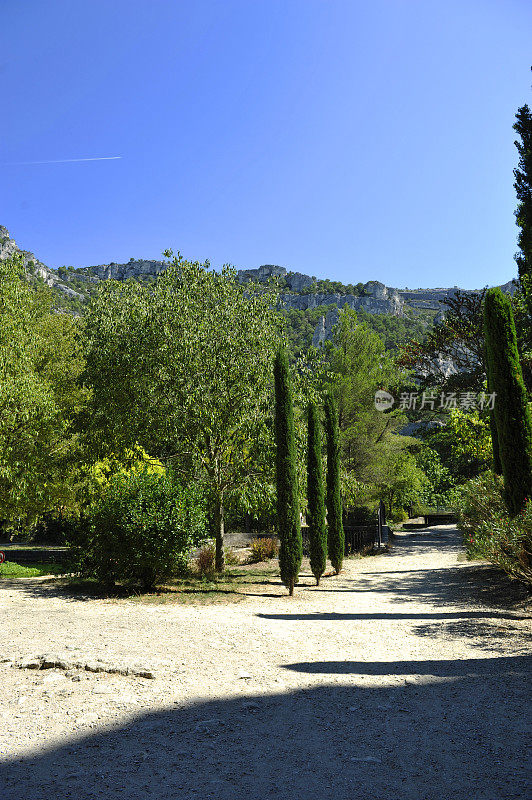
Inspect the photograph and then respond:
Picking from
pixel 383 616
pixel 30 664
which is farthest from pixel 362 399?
pixel 30 664

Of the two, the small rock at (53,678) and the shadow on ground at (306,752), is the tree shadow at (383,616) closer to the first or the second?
the shadow on ground at (306,752)

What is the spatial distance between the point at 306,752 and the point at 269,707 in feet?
3.01

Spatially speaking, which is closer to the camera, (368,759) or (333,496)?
(368,759)

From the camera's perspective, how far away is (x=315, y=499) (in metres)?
13.4

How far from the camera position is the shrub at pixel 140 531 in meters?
10.7

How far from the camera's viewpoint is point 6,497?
1456cm

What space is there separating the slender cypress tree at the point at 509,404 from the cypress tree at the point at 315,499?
5.07 m

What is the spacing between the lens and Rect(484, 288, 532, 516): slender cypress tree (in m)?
8.92

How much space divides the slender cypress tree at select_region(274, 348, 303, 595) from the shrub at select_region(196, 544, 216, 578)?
3068 millimetres

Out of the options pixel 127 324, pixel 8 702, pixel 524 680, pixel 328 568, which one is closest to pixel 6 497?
pixel 127 324

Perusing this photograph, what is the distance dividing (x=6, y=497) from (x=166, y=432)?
5.13 m

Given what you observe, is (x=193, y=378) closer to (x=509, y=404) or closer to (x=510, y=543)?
(x=509, y=404)

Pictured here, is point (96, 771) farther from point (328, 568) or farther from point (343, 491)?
point (343, 491)

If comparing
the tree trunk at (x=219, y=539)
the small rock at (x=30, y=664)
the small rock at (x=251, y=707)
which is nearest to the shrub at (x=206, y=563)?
the tree trunk at (x=219, y=539)
